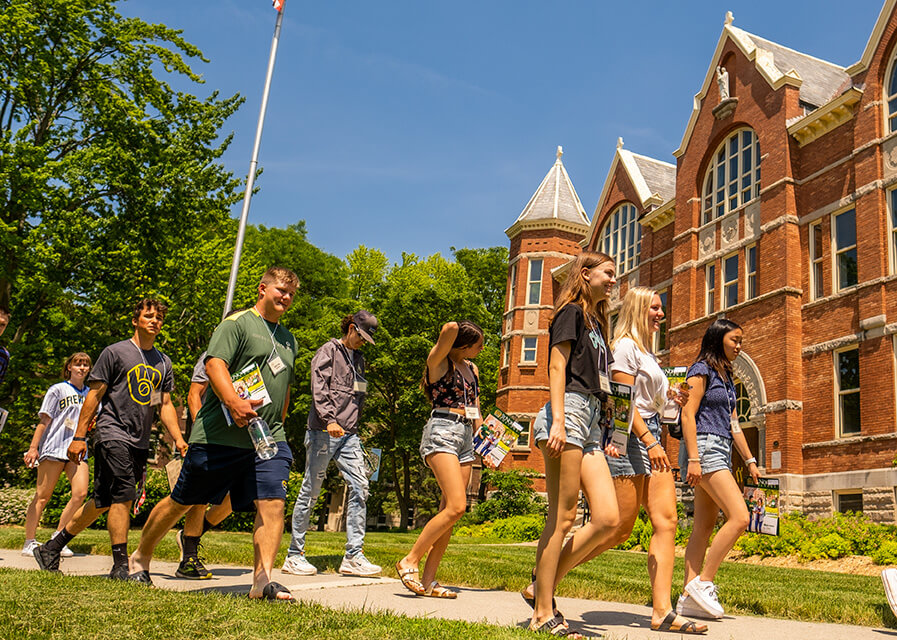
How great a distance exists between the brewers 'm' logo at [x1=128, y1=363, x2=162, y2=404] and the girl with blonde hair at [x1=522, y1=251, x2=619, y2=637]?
3.49 m

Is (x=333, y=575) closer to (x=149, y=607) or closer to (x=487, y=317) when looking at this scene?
(x=149, y=607)

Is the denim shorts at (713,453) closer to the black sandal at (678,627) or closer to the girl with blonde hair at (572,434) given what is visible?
the black sandal at (678,627)

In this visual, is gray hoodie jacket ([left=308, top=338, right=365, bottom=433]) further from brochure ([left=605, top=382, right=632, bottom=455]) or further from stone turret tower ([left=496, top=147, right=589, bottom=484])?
stone turret tower ([left=496, top=147, right=589, bottom=484])

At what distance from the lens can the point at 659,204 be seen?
91.7 feet

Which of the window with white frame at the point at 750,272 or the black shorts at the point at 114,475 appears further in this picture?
the window with white frame at the point at 750,272

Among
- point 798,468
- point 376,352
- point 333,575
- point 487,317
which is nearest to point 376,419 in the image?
point 376,352

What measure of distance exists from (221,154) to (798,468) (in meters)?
18.5

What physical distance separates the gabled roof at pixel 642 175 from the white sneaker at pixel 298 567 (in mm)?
24897

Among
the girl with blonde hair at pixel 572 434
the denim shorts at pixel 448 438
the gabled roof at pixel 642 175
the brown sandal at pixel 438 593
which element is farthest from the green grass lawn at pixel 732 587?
the gabled roof at pixel 642 175

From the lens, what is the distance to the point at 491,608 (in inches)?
205

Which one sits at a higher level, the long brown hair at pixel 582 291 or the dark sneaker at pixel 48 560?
the long brown hair at pixel 582 291

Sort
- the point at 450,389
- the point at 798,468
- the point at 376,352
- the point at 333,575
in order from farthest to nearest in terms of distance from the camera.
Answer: the point at 376,352 → the point at 798,468 → the point at 333,575 → the point at 450,389

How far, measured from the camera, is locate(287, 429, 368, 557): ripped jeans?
6945mm

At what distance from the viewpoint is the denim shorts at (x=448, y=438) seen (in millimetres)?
5809
